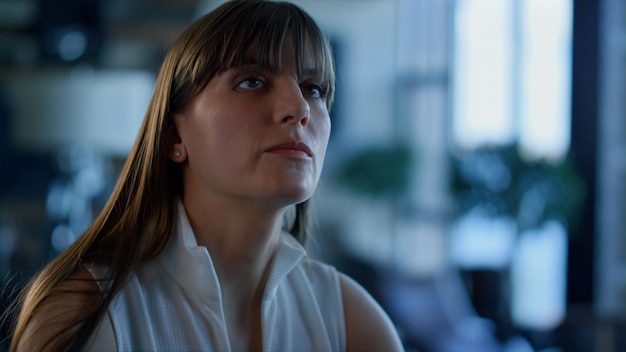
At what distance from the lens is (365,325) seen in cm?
105

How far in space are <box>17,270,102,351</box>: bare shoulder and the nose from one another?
0.32 meters

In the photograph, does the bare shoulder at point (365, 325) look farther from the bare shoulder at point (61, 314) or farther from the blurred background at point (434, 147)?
the blurred background at point (434, 147)

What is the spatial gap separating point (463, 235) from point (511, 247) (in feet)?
5.18

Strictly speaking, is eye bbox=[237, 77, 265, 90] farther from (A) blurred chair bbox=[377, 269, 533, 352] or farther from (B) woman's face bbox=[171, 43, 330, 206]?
(A) blurred chair bbox=[377, 269, 533, 352]

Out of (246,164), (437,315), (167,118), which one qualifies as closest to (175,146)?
(167,118)

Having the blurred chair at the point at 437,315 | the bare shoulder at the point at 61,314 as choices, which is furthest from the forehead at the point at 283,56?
the blurred chair at the point at 437,315

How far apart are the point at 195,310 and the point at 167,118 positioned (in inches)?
10.8

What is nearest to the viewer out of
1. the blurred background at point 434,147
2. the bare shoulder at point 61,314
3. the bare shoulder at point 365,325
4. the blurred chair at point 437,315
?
the bare shoulder at point 61,314

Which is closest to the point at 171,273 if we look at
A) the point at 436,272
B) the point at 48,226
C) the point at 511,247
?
the point at 511,247

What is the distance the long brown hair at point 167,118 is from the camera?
929 mm

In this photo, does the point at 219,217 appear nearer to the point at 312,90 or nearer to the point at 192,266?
the point at 192,266

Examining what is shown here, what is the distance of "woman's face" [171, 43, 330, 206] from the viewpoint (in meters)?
0.91

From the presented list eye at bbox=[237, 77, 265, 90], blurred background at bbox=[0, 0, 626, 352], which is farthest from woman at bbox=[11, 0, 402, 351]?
blurred background at bbox=[0, 0, 626, 352]

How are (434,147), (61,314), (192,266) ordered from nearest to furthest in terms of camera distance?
(61,314) < (192,266) < (434,147)
